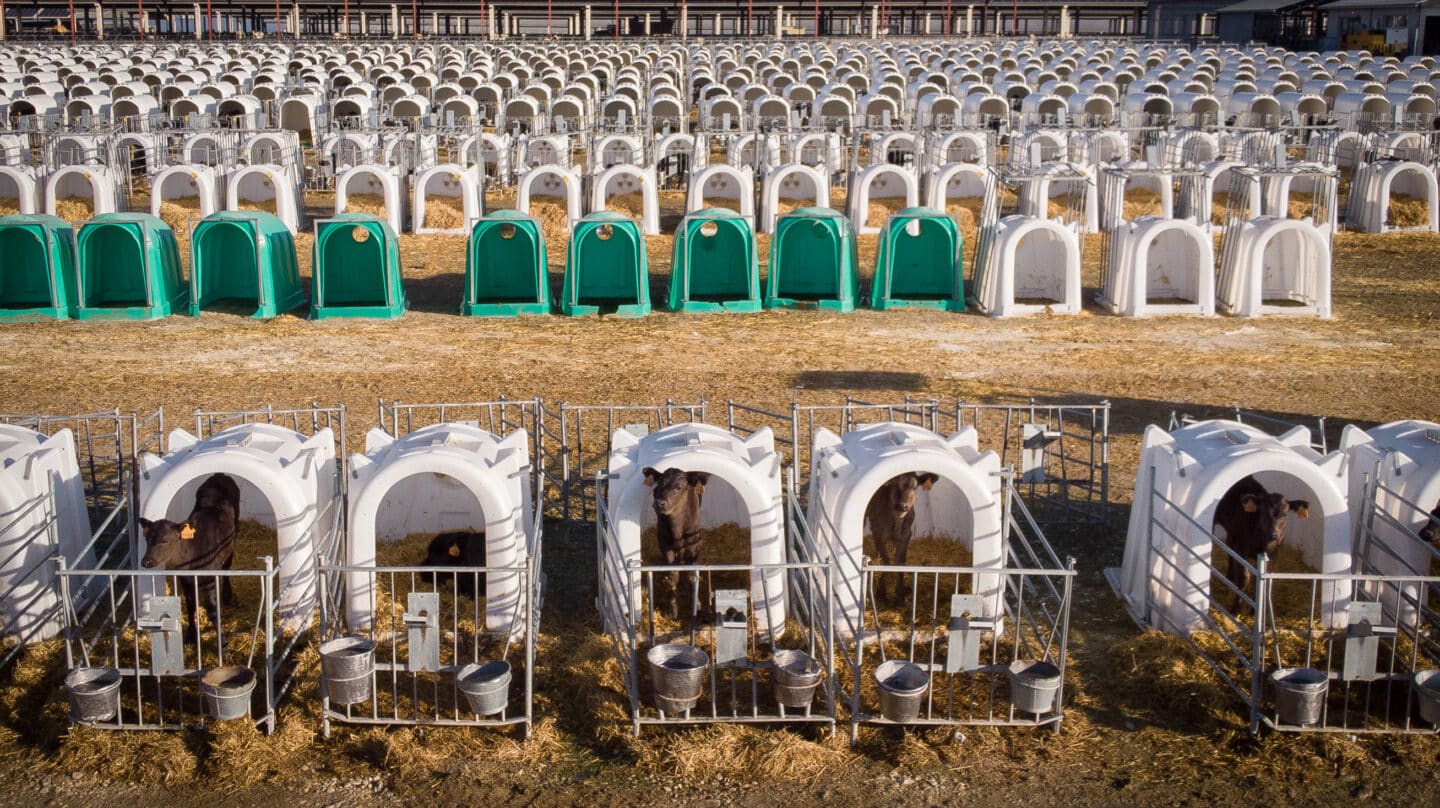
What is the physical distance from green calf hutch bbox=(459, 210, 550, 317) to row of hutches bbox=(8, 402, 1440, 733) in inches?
293

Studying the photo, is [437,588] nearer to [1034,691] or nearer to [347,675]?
[347,675]

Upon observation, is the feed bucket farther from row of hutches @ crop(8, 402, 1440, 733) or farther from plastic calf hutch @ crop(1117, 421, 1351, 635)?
plastic calf hutch @ crop(1117, 421, 1351, 635)

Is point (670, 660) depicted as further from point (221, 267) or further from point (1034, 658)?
point (221, 267)

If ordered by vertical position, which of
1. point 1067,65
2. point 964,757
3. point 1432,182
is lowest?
point 964,757

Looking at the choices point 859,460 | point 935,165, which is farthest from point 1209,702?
point 935,165

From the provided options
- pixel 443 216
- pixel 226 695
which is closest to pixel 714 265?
pixel 443 216

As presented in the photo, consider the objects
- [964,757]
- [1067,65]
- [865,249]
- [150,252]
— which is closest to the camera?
[964,757]

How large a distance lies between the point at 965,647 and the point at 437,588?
2.82 m

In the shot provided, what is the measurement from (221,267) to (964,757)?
12.5 metres

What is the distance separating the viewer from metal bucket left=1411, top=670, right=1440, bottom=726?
6809 millimetres

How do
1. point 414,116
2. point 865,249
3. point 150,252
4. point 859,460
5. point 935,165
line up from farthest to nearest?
1. point 414,116
2. point 935,165
3. point 865,249
4. point 150,252
5. point 859,460

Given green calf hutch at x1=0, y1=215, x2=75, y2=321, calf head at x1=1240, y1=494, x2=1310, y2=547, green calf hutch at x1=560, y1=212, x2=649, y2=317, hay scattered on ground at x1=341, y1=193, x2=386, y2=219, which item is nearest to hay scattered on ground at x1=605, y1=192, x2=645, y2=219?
hay scattered on ground at x1=341, y1=193, x2=386, y2=219

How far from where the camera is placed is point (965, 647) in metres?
6.84

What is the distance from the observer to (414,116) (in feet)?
96.9
